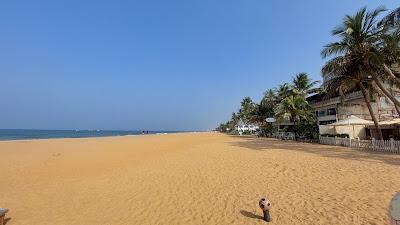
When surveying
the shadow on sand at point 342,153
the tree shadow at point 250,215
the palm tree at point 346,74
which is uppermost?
the palm tree at point 346,74

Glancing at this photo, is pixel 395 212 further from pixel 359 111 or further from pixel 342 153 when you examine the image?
pixel 359 111

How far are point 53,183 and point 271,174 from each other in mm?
8489

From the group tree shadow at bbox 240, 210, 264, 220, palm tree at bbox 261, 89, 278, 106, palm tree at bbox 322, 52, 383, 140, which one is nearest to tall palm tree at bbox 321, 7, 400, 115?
palm tree at bbox 322, 52, 383, 140

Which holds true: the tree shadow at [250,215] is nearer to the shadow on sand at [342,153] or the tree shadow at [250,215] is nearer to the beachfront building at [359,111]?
the shadow on sand at [342,153]

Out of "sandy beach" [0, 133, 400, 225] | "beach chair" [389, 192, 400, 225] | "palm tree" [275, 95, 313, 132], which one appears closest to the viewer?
"beach chair" [389, 192, 400, 225]

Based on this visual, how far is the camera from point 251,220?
5969mm

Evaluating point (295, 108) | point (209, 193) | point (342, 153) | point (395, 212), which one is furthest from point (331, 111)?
point (395, 212)

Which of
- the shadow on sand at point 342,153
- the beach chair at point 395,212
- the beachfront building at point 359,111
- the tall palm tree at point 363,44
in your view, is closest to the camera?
the beach chair at point 395,212

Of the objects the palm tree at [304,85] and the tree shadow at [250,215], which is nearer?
the tree shadow at [250,215]

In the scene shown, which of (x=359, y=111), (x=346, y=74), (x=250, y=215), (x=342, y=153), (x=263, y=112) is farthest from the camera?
(x=263, y=112)

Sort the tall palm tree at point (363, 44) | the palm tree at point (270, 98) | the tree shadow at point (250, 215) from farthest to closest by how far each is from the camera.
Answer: the palm tree at point (270, 98) < the tall palm tree at point (363, 44) < the tree shadow at point (250, 215)

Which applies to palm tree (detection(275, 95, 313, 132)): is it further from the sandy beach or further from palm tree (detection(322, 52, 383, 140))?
the sandy beach

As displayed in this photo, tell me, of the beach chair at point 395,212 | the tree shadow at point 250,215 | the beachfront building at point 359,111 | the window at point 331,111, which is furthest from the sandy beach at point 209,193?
the window at point 331,111

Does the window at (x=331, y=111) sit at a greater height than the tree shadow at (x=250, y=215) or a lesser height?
greater
